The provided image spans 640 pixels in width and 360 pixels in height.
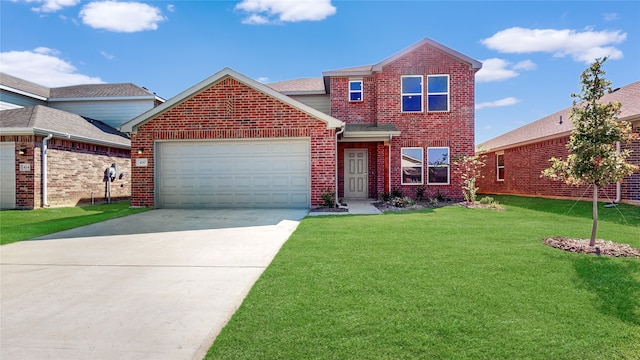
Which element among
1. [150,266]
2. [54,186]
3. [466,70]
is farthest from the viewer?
[466,70]

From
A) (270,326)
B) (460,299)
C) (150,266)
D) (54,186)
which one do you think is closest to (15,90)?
(54,186)

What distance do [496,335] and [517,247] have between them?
10.5 feet

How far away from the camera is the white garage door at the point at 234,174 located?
1116cm

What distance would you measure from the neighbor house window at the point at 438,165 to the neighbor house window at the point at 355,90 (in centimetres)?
398

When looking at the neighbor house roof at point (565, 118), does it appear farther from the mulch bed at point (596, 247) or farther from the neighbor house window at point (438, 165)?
the mulch bed at point (596, 247)

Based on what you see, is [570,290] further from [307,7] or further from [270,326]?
[307,7]

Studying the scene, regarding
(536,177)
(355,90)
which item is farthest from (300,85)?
(536,177)

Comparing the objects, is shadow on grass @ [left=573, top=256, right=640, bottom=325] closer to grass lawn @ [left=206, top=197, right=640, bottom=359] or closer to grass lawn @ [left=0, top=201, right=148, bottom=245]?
grass lawn @ [left=206, top=197, right=640, bottom=359]

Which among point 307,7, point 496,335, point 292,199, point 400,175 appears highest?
point 307,7

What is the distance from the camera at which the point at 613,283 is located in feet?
12.7

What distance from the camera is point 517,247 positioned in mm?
5387

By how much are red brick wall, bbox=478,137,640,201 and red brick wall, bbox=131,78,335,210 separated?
33.3 feet

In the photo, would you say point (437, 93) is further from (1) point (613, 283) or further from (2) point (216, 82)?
(1) point (613, 283)

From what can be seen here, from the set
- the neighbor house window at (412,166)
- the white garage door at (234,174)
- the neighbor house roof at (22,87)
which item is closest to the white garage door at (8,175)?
the white garage door at (234,174)
